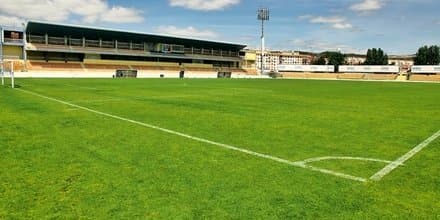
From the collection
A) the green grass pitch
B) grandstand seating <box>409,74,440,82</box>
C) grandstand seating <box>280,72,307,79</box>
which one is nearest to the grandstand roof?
grandstand seating <box>280,72,307,79</box>

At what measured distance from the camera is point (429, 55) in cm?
14400

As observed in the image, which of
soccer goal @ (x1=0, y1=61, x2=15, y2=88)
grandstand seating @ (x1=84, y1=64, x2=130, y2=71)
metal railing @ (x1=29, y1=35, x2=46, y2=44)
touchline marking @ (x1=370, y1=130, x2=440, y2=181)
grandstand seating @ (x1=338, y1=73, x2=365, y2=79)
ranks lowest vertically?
touchline marking @ (x1=370, y1=130, x2=440, y2=181)

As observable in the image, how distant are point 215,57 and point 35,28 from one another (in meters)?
50.9

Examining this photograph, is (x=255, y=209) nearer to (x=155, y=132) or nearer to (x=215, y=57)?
(x=155, y=132)

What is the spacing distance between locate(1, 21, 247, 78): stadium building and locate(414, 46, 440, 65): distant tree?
245 feet

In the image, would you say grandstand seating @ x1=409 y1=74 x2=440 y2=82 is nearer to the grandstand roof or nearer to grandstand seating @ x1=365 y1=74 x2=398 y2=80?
grandstand seating @ x1=365 y1=74 x2=398 y2=80

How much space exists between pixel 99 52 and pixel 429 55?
117 m

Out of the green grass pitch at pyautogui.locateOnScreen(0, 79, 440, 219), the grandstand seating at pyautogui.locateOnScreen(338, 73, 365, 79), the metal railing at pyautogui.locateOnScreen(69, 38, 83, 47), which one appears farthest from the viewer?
the grandstand seating at pyautogui.locateOnScreen(338, 73, 365, 79)

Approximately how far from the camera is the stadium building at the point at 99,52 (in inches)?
3127

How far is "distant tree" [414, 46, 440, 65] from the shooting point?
143375mm

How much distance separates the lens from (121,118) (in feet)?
42.3

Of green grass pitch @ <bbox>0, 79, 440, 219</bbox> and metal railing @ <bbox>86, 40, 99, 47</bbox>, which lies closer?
green grass pitch @ <bbox>0, 79, 440, 219</bbox>

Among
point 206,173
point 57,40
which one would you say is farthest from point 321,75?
point 206,173

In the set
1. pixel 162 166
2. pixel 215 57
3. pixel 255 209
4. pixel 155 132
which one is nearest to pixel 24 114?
pixel 155 132
